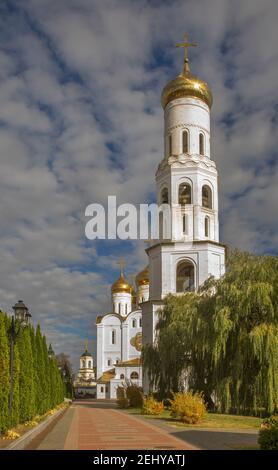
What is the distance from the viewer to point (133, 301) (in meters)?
76.1

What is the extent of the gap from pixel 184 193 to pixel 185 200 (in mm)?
550

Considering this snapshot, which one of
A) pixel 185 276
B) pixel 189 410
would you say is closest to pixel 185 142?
pixel 185 276

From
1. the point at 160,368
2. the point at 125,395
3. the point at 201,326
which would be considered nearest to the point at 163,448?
the point at 201,326

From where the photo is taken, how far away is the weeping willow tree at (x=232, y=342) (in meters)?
21.3

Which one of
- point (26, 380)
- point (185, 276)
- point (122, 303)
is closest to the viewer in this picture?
point (26, 380)

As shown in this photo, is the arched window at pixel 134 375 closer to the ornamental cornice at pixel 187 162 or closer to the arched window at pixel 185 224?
the arched window at pixel 185 224

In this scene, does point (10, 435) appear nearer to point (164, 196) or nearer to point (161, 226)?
point (161, 226)

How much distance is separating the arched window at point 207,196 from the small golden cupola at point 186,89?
663 centimetres

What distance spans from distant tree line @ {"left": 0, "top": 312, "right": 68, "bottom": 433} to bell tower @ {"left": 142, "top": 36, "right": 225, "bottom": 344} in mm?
13027

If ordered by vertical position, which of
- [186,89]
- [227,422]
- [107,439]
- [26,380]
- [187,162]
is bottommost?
[227,422]

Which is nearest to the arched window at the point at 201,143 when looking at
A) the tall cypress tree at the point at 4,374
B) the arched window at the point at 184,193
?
the arched window at the point at 184,193

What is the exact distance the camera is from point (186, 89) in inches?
1577

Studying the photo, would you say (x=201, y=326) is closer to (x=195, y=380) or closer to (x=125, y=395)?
(x=195, y=380)

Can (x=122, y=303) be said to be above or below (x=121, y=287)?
below
